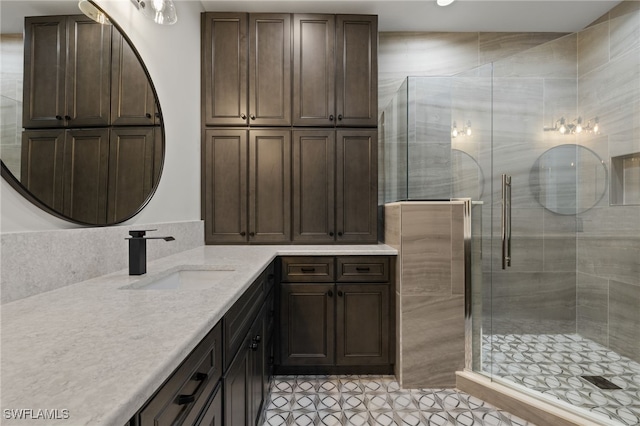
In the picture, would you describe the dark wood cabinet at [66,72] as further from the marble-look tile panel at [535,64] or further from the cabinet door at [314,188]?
the marble-look tile panel at [535,64]

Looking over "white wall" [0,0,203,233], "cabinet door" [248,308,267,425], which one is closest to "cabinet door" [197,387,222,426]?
"cabinet door" [248,308,267,425]

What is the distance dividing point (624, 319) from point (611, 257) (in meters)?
0.38

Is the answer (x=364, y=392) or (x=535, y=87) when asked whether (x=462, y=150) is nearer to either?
(x=535, y=87)

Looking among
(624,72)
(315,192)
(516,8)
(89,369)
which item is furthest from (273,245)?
(516,8)

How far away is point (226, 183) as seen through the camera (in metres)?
2.40

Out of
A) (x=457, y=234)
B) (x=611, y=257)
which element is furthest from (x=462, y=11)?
(x=611, y=257)

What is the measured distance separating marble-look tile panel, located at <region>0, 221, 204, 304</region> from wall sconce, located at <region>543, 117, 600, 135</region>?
2680 mm

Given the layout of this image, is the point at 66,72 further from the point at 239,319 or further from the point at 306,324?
the point at 306,324

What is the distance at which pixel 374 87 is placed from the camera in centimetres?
241

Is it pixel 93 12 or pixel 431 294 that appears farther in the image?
pixel 431 294

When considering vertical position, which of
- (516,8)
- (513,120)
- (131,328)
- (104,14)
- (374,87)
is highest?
(516,8)

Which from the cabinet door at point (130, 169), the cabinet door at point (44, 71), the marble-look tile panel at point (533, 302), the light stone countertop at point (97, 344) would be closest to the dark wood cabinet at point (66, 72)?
the cabinet door at point (44, 71)

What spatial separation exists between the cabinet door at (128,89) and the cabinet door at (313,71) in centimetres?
111

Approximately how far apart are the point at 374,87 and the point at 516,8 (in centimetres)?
139
